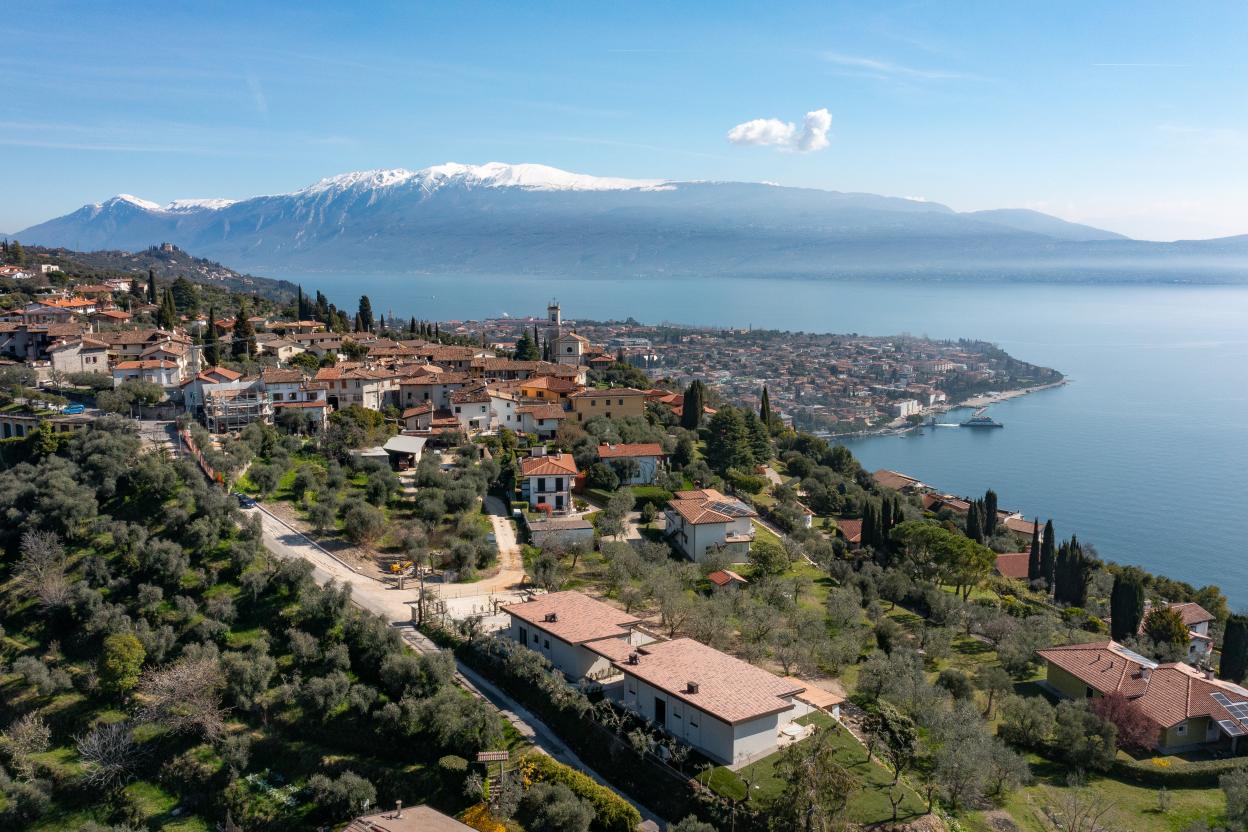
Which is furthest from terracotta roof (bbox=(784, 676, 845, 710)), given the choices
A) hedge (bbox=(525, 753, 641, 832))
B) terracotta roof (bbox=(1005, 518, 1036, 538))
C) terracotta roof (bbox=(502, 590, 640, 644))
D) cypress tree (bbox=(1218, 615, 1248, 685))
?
terracotta roof (bbox=(1005, 518, 1036, 538))

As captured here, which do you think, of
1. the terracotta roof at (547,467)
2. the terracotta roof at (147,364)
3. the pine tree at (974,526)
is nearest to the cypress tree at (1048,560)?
the pine tree at (974,526)

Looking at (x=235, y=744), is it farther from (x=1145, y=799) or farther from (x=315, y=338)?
(x=315, y=338)

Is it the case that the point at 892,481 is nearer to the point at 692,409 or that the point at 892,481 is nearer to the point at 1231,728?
the point at 692,409

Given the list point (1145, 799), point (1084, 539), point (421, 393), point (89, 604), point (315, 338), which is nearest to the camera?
point (1145, 799)

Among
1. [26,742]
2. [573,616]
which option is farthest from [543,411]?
[26,742]

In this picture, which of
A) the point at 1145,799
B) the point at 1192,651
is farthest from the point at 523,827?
the point at 1192,651

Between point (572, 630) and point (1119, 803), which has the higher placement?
point (572, 630)
